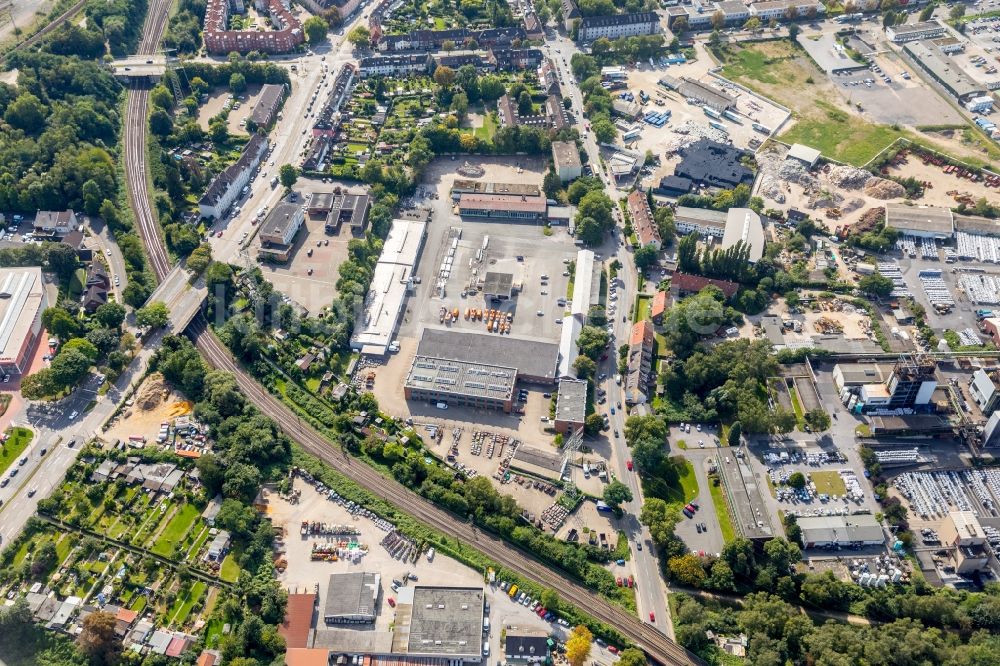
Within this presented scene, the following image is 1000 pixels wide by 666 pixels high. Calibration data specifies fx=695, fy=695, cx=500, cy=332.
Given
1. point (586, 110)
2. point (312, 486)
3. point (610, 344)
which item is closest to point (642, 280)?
point (610, 344)

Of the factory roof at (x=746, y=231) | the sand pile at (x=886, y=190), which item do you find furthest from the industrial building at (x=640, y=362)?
the sand pile at (x=886, y=190)

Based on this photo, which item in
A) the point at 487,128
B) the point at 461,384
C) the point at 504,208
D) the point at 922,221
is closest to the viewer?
the point at 461,384

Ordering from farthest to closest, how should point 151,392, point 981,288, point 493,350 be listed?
1. point 981,288
2. point 493,350
3. point 151,392

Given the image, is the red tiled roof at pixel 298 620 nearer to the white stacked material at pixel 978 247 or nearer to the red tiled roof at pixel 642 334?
the red tiled roof at pixel 642 334

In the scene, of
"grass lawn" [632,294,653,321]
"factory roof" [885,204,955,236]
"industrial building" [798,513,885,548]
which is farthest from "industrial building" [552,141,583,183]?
"industrial building" [798,513,885,548]

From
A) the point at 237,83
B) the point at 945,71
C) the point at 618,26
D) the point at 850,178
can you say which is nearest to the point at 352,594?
the point at 850,178

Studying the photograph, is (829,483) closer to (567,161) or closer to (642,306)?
(642,306)
